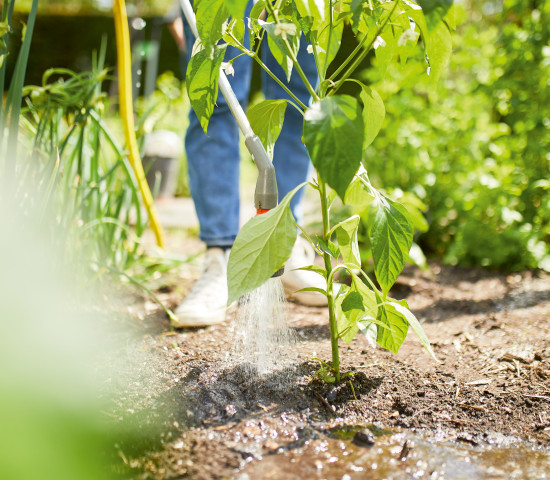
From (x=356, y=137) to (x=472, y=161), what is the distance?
174 centimetres

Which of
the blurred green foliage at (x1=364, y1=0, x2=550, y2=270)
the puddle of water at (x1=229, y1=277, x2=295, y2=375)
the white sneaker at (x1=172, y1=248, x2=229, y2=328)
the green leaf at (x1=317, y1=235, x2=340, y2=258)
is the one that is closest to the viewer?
the green leaf at (x1=317, y1=235, x2=340, y2=258)

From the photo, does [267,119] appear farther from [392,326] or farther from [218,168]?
[218,168]

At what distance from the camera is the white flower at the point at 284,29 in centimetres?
80

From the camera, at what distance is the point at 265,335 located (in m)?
1.24

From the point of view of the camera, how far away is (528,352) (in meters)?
1.28

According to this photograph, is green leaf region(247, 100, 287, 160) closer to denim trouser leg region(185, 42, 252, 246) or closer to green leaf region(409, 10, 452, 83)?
green leaf region(409, 10, 452, 83)

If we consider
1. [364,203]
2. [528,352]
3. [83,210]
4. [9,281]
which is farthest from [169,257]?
[528,352]

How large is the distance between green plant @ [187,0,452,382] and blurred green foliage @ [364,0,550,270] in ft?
3.24

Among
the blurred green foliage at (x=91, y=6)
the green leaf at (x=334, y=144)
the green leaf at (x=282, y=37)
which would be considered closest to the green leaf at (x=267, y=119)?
the green leaf at (x=282, y=37)

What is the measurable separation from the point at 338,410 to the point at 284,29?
28.5 inches

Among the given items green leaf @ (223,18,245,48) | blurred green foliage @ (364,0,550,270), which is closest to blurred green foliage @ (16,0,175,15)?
blurred green foliage @ (364,0,550,270)

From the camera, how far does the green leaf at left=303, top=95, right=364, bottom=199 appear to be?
0.77 metres

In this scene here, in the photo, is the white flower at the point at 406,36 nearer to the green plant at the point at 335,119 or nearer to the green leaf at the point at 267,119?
the green plant at the point at 335,119

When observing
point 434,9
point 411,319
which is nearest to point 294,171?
point 411,319
